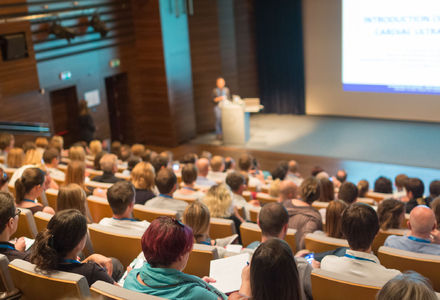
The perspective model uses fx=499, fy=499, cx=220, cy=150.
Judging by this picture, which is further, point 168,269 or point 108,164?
point 108,164

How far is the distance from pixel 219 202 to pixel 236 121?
22.6 feet

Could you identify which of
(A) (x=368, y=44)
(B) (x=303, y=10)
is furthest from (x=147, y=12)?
(A) (x=368, y=44)

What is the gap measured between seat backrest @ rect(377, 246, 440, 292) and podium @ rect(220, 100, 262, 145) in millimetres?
7862

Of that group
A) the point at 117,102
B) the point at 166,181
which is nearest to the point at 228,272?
the point at 166,181

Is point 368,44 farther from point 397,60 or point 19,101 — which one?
point 19,101

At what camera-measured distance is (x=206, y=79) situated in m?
12.5

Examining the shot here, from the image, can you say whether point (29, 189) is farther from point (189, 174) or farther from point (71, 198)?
point (189, 174)

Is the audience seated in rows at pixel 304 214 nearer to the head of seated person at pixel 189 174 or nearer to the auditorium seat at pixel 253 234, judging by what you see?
the auditorium seat at pixel 253 234

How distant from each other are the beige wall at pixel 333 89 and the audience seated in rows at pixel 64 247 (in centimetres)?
1115

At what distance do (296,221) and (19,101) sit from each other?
6.51 meters

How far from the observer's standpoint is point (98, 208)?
4523 mm

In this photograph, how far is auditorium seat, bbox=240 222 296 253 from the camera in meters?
3.73

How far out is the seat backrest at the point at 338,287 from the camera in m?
2.54

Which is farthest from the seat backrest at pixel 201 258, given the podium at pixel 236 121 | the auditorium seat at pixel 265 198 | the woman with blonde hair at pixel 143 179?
the podium at pixel 236 121
